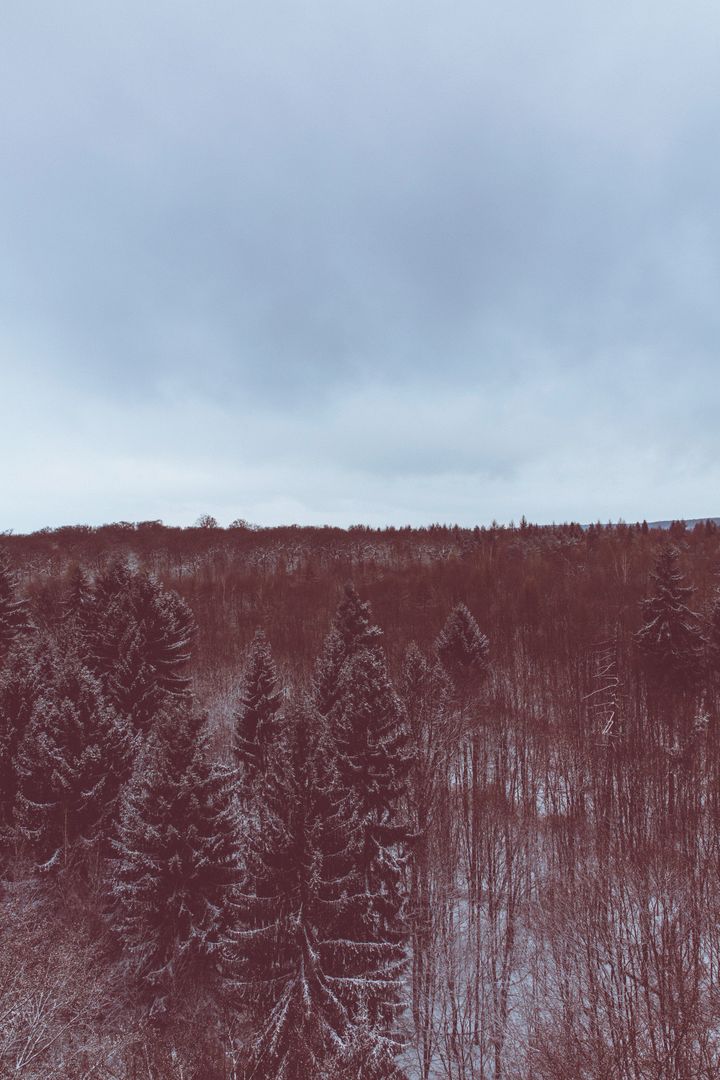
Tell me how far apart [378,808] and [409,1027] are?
10.6 meters

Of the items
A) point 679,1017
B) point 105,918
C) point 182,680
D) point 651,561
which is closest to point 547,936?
point 679,1017

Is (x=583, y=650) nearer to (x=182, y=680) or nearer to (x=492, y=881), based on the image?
(x=492, y=881)

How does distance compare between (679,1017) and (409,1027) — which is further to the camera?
(409,1027)

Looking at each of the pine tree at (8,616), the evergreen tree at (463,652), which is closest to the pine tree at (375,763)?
the evergreen tree at (463,652)

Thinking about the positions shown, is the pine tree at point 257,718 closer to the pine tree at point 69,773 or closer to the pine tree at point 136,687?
the pine tree at point 136,687

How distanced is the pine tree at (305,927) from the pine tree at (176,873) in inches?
82.5

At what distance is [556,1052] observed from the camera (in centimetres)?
1392

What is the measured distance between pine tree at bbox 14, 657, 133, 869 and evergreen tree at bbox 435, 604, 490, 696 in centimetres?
1915

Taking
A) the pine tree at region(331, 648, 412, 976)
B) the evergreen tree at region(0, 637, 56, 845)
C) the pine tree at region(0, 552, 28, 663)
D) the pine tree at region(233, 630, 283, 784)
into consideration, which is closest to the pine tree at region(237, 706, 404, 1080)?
the pine tree at region(331, 648, 412, 976)

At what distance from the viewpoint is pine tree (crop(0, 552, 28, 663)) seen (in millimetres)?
32406

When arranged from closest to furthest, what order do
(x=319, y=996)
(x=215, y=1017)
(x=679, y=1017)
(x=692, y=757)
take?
(x=319, y=996), (x=679, y=1017), (x=215, y=1017), (x=692, y=757)

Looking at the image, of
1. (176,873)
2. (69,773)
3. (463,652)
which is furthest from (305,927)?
(463,652)

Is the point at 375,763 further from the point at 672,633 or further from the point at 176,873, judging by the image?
the point at 672,633

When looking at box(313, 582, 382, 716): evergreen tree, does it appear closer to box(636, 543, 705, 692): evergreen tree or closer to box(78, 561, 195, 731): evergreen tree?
box(78, 561, 195, 731): evergreen tree
